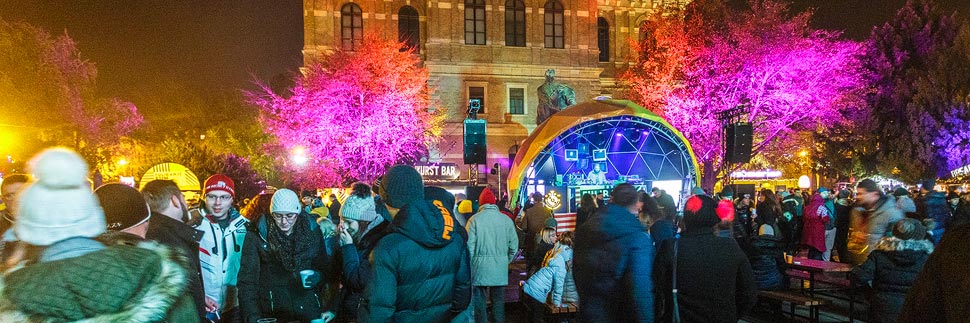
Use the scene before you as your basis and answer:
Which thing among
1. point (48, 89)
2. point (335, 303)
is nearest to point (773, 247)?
point (335, 303)

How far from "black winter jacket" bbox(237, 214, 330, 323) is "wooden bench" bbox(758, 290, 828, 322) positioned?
5734mm

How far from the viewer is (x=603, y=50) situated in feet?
106

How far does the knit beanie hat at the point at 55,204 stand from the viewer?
180 cm

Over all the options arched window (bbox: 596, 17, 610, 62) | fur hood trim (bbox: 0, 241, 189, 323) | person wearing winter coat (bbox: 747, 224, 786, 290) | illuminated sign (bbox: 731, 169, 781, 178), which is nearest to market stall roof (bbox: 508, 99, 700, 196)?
person wearing winter coat (bbox: 747, 224, 786, 290)

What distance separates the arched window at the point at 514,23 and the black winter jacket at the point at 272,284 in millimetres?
26190

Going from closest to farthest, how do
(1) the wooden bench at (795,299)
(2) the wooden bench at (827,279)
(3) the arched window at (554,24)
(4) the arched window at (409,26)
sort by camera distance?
(1) the wooden bench at (795,299)
(2) the wooden bench at (827,279)
(4) the arched window at (409,26)
(3) the arched window at (554,24)

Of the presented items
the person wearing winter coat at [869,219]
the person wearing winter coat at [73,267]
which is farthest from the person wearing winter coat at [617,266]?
the person wearing winter coat at [869,219]

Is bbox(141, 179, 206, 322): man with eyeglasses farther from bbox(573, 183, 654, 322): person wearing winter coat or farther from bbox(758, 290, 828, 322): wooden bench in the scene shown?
bbox(758, 290, 828, 322): wooden bench

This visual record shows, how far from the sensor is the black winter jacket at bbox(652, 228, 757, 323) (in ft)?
13.0

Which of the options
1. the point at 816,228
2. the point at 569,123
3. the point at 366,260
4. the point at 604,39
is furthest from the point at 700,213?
the point at 604,39

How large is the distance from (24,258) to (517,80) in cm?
2817

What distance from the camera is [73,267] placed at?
5.69ft

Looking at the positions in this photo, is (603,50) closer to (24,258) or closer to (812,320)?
(812,320)

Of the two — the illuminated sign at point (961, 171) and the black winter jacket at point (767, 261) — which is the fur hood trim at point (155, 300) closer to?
the black winter jacket at point (767, 261)
